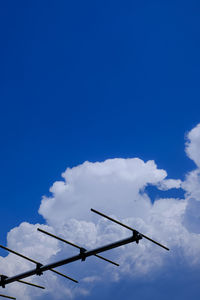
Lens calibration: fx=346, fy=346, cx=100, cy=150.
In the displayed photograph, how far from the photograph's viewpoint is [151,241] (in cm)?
1675

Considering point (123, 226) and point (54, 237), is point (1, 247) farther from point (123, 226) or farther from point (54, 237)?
point (123, 226)

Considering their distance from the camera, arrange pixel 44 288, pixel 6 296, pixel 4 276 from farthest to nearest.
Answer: pixel 44 288 < pixel 6 296 < pixel 4 276

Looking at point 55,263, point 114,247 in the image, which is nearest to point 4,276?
point 55,263

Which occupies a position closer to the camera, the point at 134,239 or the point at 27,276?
the point at 134,239

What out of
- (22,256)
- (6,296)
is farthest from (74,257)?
(6,296)

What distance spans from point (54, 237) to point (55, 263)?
4.61 ft

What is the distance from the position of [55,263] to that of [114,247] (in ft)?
10.5

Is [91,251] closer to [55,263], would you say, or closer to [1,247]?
[55,263]

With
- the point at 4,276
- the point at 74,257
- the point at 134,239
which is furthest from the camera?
the point at 4,276

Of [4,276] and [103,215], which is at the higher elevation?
[103,215]

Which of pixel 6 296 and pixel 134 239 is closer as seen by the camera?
pixel 134 239

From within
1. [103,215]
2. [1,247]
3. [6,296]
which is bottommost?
[6,296]

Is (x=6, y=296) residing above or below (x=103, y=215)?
below

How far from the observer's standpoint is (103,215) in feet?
52.3
